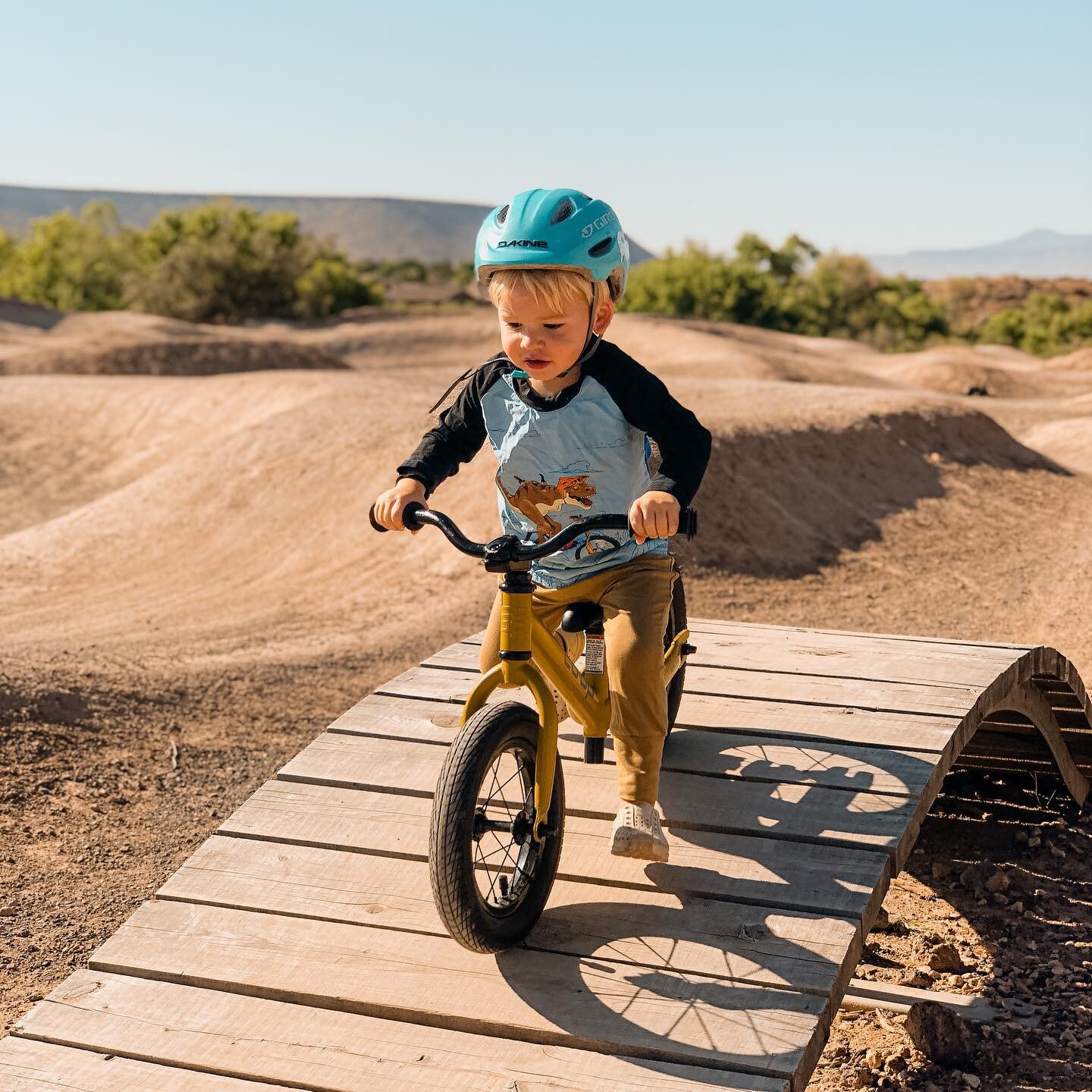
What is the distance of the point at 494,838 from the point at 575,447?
44.7 inches

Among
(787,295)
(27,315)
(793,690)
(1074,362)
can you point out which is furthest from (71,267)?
(793,690)

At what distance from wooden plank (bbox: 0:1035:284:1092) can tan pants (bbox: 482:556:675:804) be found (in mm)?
1242

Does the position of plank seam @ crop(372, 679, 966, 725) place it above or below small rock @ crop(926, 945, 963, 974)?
above

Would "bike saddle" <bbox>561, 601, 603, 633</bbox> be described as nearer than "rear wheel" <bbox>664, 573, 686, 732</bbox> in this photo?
Yes

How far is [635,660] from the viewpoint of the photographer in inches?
130

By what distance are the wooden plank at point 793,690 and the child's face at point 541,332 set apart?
1.92m

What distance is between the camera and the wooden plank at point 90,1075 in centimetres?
268

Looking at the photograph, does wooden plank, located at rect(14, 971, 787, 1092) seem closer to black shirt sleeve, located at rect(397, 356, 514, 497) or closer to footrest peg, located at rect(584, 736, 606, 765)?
footrest peg, located at rect(584, 736, 606, 765)

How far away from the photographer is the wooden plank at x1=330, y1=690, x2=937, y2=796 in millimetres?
3998

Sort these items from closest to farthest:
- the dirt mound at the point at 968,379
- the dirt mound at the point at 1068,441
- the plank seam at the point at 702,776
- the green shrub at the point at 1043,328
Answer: the plank seam at the point at 702,776 < the dirt mound at the point at 1068,441 < the dirt mound at the point at 968,379 < the green shrub at the point at 1043,328

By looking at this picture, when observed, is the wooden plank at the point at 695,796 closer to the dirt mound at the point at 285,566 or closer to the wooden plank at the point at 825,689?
the wooden plank at the point at 825,689

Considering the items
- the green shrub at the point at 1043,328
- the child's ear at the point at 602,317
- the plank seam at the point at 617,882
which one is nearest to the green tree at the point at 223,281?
the green shrub at the point at 1043,328

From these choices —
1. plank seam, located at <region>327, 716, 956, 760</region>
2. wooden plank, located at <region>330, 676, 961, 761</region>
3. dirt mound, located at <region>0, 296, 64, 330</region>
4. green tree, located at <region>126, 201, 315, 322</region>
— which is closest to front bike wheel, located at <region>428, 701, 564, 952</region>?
plank seam, located at <region>327, 716, 956, 760</region>

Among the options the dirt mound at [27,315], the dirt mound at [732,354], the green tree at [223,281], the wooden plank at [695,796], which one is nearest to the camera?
the wooden plank at [695,796]
